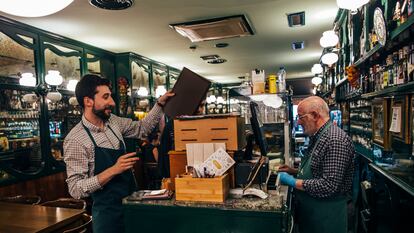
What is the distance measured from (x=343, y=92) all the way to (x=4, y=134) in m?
5.16

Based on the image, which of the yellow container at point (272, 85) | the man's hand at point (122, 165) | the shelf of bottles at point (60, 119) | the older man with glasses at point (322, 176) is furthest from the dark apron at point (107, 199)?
the shelf of bottles at point (60, 119)

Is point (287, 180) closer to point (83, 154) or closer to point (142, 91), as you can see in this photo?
point (83, 154)

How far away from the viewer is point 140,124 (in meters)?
2.50

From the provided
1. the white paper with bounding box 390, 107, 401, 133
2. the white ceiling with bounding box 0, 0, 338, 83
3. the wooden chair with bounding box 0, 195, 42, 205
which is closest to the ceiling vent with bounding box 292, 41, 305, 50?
the white ceiling with bounding box 0, 0, 338, 83

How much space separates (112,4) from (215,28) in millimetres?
1491

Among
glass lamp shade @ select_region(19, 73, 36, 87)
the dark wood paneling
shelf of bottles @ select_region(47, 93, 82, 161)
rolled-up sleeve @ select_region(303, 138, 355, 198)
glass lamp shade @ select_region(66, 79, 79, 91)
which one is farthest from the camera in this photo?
glass lamp shade @ select_region(66, 79, 79, 91)

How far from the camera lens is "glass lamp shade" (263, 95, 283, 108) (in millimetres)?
2875

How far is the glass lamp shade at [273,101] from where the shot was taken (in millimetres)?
2875

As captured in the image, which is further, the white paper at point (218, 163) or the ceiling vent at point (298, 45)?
the ceiling vent at point (298, 45)

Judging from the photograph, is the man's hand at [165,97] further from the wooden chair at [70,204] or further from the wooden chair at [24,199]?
the wooden chair at [24,199]

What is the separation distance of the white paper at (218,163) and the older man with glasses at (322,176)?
2.13ft

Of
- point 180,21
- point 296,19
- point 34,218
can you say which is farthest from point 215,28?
point 34,218

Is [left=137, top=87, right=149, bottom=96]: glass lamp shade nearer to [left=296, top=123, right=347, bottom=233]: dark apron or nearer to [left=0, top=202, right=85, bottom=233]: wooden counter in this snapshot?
[left=0, top=202, right=85, bottom=233]: wooden counter

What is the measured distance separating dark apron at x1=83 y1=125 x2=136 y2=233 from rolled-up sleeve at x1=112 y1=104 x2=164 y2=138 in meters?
0.36
